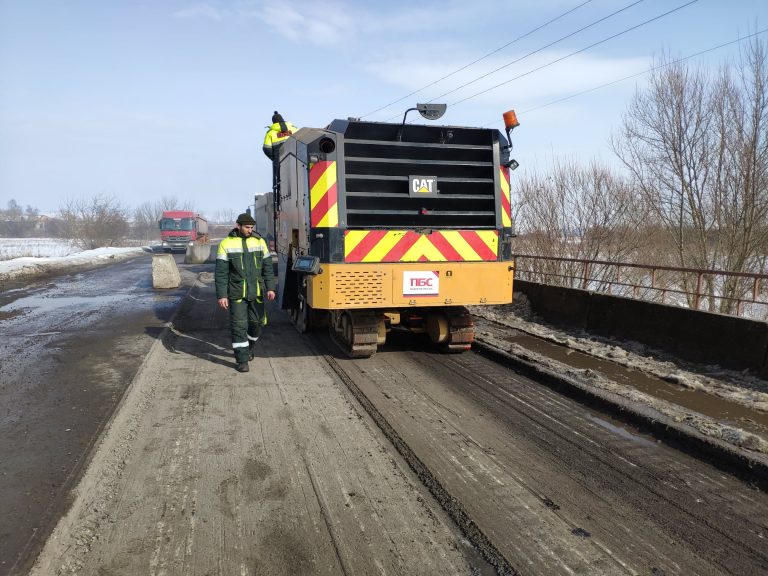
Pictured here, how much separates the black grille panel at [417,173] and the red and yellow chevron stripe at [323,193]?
0.15m

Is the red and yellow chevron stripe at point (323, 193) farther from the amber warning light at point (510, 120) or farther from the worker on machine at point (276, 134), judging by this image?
the worker on machine at point (276, 134)

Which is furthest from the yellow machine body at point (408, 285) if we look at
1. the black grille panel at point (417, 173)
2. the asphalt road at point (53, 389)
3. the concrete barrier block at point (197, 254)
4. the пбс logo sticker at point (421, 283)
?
the concrete barrier block at point (197, 254)

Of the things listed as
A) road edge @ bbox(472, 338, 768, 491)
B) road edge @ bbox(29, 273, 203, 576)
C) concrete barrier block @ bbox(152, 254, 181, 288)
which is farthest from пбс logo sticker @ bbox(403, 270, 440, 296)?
concrete barrier block @ bbox(152, 254, 181, 288)

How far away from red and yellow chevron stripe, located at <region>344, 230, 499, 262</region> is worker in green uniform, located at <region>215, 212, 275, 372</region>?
123cm

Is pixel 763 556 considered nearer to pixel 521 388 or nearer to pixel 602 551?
pixel 602 551

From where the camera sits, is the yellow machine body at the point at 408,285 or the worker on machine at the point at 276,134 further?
the worker on machine at the point at 276,134

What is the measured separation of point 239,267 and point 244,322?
0.68 meters

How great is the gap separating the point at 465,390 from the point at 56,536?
368 centimetres

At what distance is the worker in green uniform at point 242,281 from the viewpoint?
5.90m

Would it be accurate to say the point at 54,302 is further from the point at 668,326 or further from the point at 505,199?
the point at 668,326

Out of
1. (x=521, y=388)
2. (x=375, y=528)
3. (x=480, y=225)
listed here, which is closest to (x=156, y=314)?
(x=480, y=225)

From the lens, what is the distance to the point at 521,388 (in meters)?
5.30

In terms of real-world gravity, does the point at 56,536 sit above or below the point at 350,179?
below

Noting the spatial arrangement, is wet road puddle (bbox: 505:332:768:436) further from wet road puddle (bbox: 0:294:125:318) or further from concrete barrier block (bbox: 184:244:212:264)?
concrete barrier block (bbox: 184:244:212:264)
